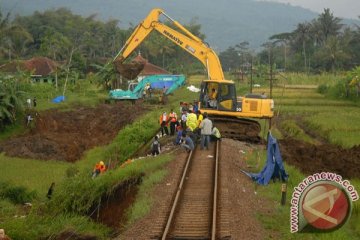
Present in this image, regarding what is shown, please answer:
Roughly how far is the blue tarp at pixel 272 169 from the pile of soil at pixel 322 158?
3370mm

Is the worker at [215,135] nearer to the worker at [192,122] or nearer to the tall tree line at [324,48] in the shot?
the worker at [192,122]

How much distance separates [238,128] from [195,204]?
1365cm

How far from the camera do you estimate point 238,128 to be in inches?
1128

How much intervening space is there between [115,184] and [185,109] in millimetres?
12185

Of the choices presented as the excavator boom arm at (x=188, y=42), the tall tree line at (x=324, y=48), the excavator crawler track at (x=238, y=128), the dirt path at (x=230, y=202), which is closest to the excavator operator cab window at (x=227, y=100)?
the excavator crawler track at (x=238, y=128)

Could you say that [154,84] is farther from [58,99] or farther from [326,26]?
[326,26]

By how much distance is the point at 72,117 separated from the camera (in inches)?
1698

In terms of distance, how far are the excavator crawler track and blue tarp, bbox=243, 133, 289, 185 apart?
375 inches

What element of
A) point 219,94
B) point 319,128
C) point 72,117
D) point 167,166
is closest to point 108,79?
point 72,117

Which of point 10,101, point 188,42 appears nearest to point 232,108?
point 188,42

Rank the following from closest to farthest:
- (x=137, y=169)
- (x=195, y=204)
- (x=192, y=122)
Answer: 1. (x=195, y=204)
2. (x=137, y=169)
3. (x=192, y=122)

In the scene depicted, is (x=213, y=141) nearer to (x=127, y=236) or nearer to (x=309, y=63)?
(x=127, y=236)

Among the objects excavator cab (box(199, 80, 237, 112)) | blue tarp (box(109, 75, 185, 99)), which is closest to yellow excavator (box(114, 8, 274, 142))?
excavator cab (box(199, 80, 237, 112))

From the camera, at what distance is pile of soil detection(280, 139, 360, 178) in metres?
22.6
